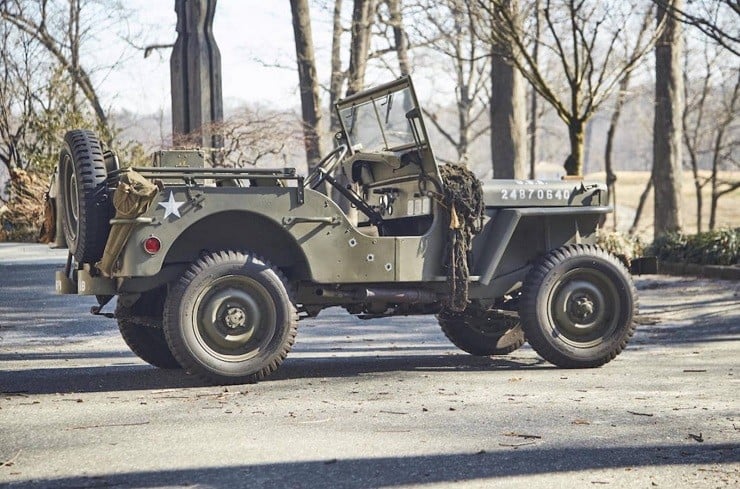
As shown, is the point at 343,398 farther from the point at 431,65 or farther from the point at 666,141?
the point at 431,65

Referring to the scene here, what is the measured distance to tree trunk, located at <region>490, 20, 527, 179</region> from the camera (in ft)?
64.1

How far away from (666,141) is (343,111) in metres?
13.7

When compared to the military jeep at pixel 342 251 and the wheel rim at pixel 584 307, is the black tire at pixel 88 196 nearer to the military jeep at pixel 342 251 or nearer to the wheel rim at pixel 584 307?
the military jeep at pixel 342 251

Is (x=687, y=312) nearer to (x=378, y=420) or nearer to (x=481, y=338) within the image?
(x=481, y=338)

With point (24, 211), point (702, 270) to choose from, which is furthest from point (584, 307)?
point (24, 211)

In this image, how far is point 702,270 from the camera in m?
17.4

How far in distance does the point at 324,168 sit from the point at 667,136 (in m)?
14.4

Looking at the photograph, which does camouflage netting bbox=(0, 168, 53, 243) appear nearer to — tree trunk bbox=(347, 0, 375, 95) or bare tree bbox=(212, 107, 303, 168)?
bare tree bbox=(212, 107, 303, 168)

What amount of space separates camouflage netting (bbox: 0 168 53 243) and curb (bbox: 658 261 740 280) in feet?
36.0

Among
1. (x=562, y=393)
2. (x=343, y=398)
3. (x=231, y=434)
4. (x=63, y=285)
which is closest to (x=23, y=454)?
(x=231, y=434)

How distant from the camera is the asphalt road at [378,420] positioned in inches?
197

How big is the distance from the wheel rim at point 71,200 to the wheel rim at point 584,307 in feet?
11.7

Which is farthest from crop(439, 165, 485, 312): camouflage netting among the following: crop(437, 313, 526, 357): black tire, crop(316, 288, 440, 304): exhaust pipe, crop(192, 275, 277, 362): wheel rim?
crop(192, 275, 277, 362): wheel rim

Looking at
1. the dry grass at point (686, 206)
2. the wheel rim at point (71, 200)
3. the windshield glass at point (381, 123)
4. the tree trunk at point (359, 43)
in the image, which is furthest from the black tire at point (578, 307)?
the dry grass at point (686, 206)
